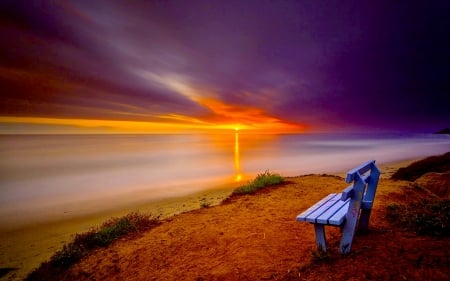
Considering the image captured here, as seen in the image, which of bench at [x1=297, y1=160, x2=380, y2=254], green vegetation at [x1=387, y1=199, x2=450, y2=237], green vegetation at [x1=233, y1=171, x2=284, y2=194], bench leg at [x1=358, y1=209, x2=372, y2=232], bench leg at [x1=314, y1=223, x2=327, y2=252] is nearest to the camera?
bench at [x1=297, y1=160, x2=380, y2=254]

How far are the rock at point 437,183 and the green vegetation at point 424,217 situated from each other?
4.32 metres

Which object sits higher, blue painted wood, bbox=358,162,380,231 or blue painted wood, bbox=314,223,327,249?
blue painted wood, bbox=358,162,380,231

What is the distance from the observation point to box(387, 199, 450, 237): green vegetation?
12.5 feet

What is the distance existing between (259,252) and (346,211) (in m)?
1.74

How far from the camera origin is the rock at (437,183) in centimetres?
827

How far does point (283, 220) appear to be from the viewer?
18.8 ft

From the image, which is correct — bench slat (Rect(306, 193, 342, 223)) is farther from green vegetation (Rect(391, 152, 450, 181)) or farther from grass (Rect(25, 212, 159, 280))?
green vegetation (Rect(391, 152, 450, 181))

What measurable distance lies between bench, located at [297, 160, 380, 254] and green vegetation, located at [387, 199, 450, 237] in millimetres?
979

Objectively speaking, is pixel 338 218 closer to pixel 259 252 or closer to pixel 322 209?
pixel 322 209

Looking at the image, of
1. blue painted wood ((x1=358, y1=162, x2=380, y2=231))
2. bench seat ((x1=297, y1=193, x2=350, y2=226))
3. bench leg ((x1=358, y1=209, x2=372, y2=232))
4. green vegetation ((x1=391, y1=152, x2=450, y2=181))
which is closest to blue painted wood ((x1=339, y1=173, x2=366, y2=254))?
bench seat ((x1=297, y1=193, x2=350, y2=226))

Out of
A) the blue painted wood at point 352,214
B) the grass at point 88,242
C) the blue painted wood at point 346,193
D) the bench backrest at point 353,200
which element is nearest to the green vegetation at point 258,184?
the grass at point 88,242

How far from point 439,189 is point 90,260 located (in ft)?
37.5

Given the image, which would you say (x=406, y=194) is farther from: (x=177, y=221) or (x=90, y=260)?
(x=90, y=260)

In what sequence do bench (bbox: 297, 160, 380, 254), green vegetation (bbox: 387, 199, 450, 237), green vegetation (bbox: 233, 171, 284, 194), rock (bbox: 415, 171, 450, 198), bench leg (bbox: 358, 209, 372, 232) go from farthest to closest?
green vegetation (bbox: 233, 171, 284, 194), rock (bbox: 415, 171, 450, 198), bench leg (bbox: 358, 209, 372, 232), green vegetation (bbox: 387, 199, 450, 237), bench (bbox: 297, 160, 380, 254)
